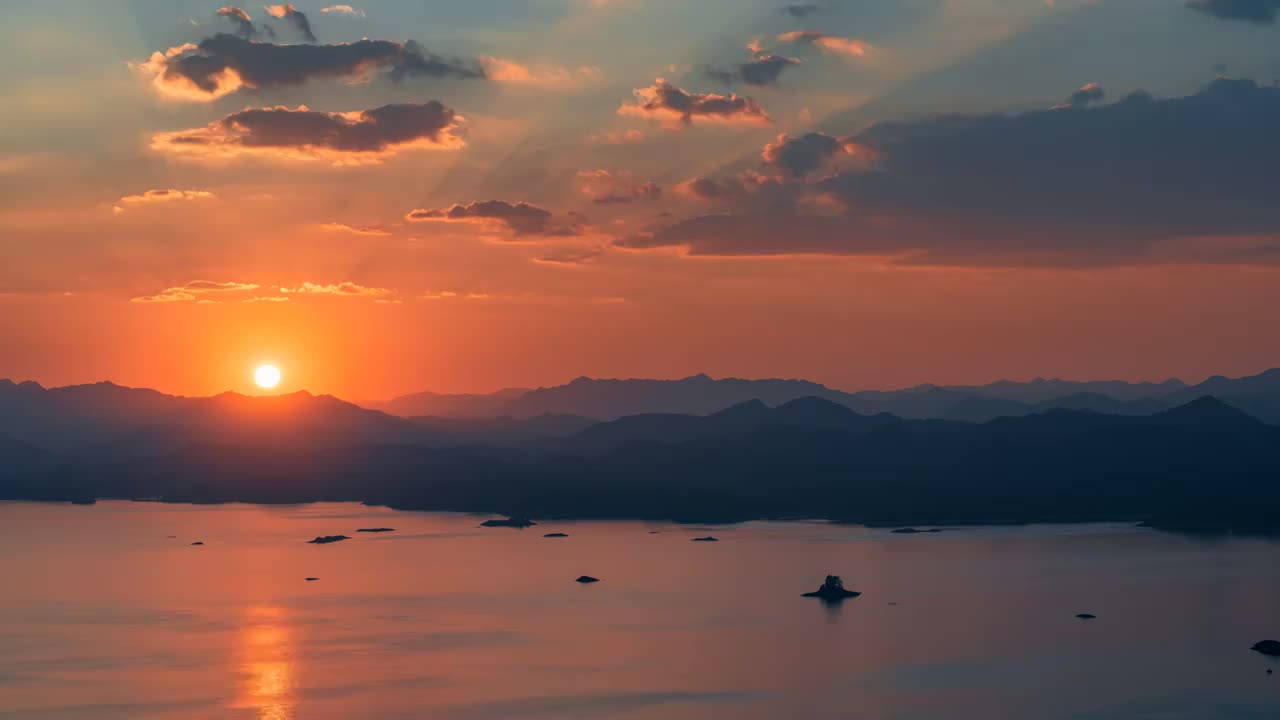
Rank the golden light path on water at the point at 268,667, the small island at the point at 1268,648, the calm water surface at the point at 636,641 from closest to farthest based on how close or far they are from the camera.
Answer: the golden light path on water at the point at 268,667 < the calm water surface at the point at 636,641 < the small island at the point at 1268,648

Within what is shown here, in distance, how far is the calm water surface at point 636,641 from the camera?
311 ft

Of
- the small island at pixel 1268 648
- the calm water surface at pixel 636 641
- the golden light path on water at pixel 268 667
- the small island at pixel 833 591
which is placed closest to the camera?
the golden light path on water at pixel 268 667

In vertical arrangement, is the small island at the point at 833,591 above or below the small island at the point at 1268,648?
above

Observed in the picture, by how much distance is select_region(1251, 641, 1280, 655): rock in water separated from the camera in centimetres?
11369

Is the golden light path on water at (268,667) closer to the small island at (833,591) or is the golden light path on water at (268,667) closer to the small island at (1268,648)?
the small island at (833,591)

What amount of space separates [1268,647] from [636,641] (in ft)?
155

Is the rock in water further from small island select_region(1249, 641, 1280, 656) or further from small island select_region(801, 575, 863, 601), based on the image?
small island select_region(801, 575, 863, 601)

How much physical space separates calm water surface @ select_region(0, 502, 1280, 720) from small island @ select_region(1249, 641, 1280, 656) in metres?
1.15

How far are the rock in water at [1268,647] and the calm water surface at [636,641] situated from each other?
1147mm

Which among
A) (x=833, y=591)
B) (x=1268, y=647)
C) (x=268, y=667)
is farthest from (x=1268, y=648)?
(x=268, y=667)

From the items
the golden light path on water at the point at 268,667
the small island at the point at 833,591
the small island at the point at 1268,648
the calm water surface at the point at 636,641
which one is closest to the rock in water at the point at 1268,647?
the small island at the point at 1268,648

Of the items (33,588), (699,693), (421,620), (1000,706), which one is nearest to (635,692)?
(699,693)

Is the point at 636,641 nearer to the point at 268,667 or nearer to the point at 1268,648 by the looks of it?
the point at 268,667

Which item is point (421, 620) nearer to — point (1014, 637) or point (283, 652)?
point (283, 652)
